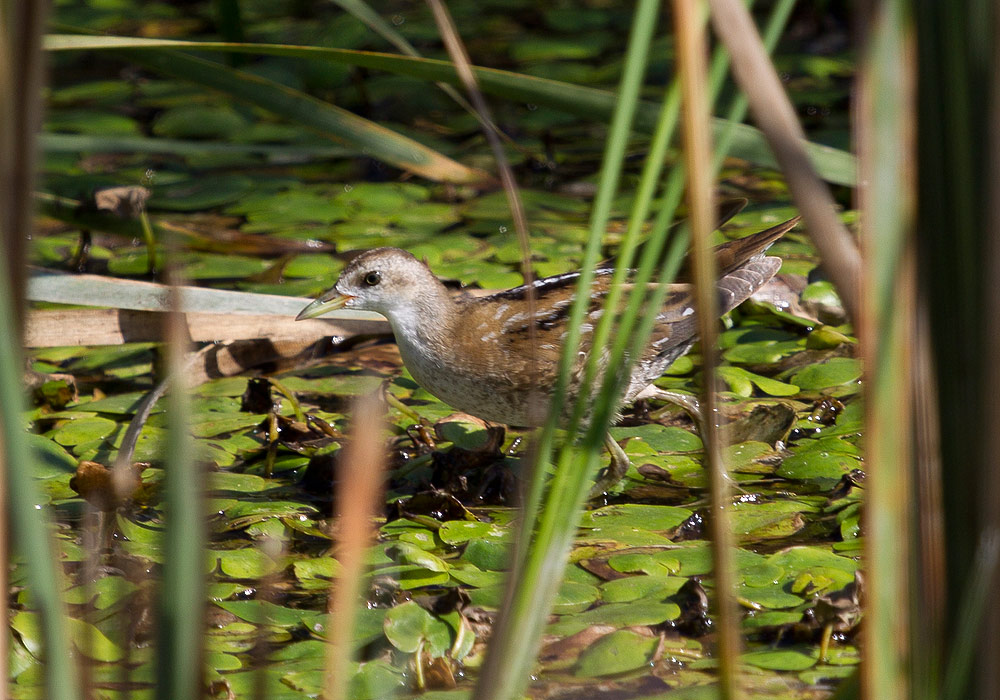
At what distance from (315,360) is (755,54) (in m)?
3.39

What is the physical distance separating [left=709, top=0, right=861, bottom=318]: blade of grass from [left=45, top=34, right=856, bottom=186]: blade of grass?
0.23 meters

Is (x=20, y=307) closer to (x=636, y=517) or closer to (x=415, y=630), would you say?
(x=415, y=630)

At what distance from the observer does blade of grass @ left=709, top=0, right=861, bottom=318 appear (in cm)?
119

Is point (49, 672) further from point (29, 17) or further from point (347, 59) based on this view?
point (347, 59)

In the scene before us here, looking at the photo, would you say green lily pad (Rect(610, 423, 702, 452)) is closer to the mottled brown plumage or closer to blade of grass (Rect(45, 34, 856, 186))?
the mottled brown plumage

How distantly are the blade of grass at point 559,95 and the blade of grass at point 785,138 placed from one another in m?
0.23

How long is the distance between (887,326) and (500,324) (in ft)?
7.84

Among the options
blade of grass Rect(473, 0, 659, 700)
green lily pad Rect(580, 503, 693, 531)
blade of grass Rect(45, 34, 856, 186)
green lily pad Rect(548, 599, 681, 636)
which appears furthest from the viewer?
green lily pad Rect(580, 503, 693, 531)

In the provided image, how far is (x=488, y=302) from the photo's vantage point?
3693 millimetres

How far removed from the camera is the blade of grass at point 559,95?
5.29 feet

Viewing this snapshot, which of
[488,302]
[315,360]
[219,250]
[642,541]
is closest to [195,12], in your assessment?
[219,250]

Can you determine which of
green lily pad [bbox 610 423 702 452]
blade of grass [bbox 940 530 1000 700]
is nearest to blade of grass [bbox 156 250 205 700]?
blade of grass [bbox 940 530 1000 700]

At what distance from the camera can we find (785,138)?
1.22 meters

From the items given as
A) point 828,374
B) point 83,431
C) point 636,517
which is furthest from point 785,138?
point 83,431
